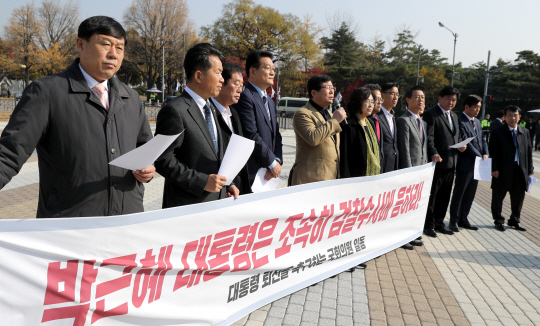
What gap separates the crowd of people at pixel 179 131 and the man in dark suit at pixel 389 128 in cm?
1

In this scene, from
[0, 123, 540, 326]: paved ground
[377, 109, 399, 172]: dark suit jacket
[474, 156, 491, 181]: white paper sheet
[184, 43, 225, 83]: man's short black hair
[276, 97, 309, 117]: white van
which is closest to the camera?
Result: [184, 43, 225, 83]: man's short black hair

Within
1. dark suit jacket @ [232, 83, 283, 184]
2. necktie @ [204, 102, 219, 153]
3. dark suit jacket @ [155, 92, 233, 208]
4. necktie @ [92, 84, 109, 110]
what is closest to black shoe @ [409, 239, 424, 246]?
dark suit jacket @ [232, 83, 283, 184]

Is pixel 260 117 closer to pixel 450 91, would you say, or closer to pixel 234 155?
pixel 234 155

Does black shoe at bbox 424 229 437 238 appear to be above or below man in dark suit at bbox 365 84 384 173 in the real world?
below

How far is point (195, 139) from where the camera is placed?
9.14 feet

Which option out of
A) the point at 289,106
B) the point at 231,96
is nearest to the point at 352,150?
the point at 231,96

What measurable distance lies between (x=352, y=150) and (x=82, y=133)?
9.48 feet

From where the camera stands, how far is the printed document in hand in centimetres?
206

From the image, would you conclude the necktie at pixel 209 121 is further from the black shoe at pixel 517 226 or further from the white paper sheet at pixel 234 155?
the black shoe at pixel 517 226

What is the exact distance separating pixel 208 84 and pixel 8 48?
189 ft

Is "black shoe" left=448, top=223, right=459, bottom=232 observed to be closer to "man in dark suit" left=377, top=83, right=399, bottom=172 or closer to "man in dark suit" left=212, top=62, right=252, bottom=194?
"man in dark suit" left=377, top=83, right=399, bottom=172

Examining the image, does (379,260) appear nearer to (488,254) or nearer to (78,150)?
(488,254)

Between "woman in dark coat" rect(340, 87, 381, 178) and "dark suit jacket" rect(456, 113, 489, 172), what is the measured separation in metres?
2.41

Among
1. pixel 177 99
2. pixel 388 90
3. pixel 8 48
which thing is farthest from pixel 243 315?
pixel 8 48
